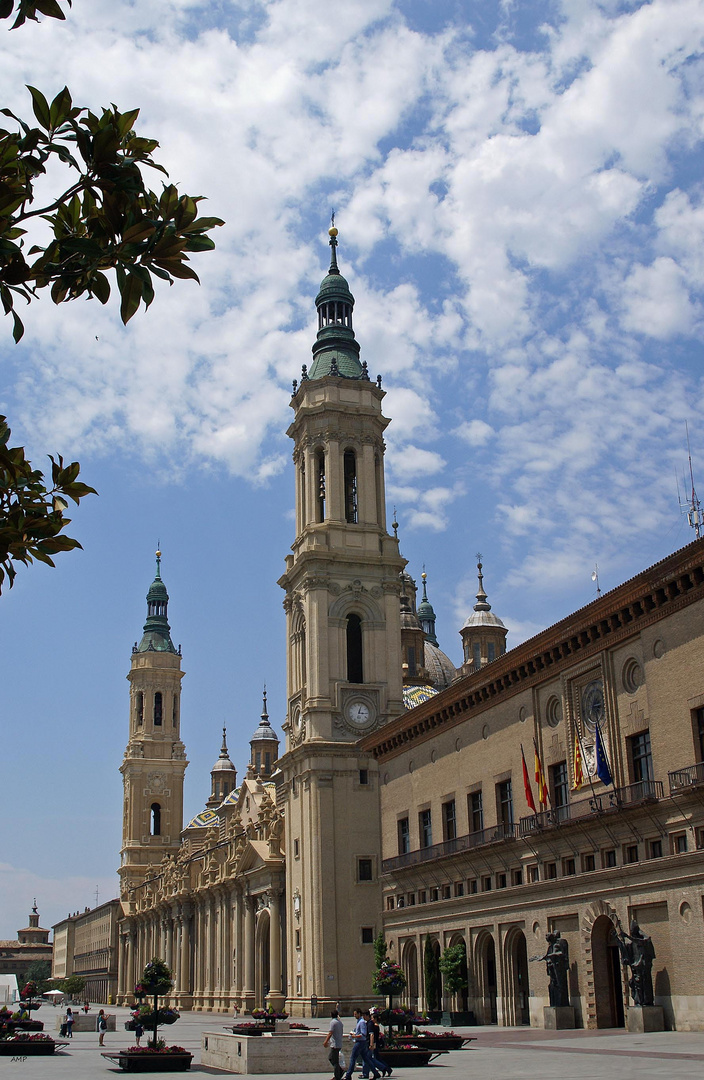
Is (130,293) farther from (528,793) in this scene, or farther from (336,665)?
(336,665)

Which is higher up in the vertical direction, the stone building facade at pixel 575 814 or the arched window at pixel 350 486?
the arched window at pixel 350 486

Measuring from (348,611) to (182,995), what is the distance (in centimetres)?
4844

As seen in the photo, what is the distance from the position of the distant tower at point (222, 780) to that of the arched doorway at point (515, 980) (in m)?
111

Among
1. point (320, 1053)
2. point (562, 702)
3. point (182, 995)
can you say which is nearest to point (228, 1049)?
point (320, 1053)

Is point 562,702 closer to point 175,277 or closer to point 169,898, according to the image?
point 175,277

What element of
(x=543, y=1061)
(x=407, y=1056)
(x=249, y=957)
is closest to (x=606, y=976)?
(x=407, y=1056)

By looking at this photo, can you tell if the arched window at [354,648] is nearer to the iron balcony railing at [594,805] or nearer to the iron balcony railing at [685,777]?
the iron balcony railing at [594,805]

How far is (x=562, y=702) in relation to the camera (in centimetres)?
4294

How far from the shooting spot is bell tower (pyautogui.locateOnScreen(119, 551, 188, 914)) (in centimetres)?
13988

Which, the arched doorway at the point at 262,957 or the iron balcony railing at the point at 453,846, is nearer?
the iron balcony railing at the point at 453,846

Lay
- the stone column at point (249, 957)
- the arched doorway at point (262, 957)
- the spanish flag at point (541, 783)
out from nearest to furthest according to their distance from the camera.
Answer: the spanish flag at point (541, 783)
the arched doorway at point (262, 957)
the stone column at point (249, 957)

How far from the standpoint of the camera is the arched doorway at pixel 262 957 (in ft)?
251

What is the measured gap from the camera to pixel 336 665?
225 ft

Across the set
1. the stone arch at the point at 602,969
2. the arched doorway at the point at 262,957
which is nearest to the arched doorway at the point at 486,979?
the stone arch at the point at 602,969
